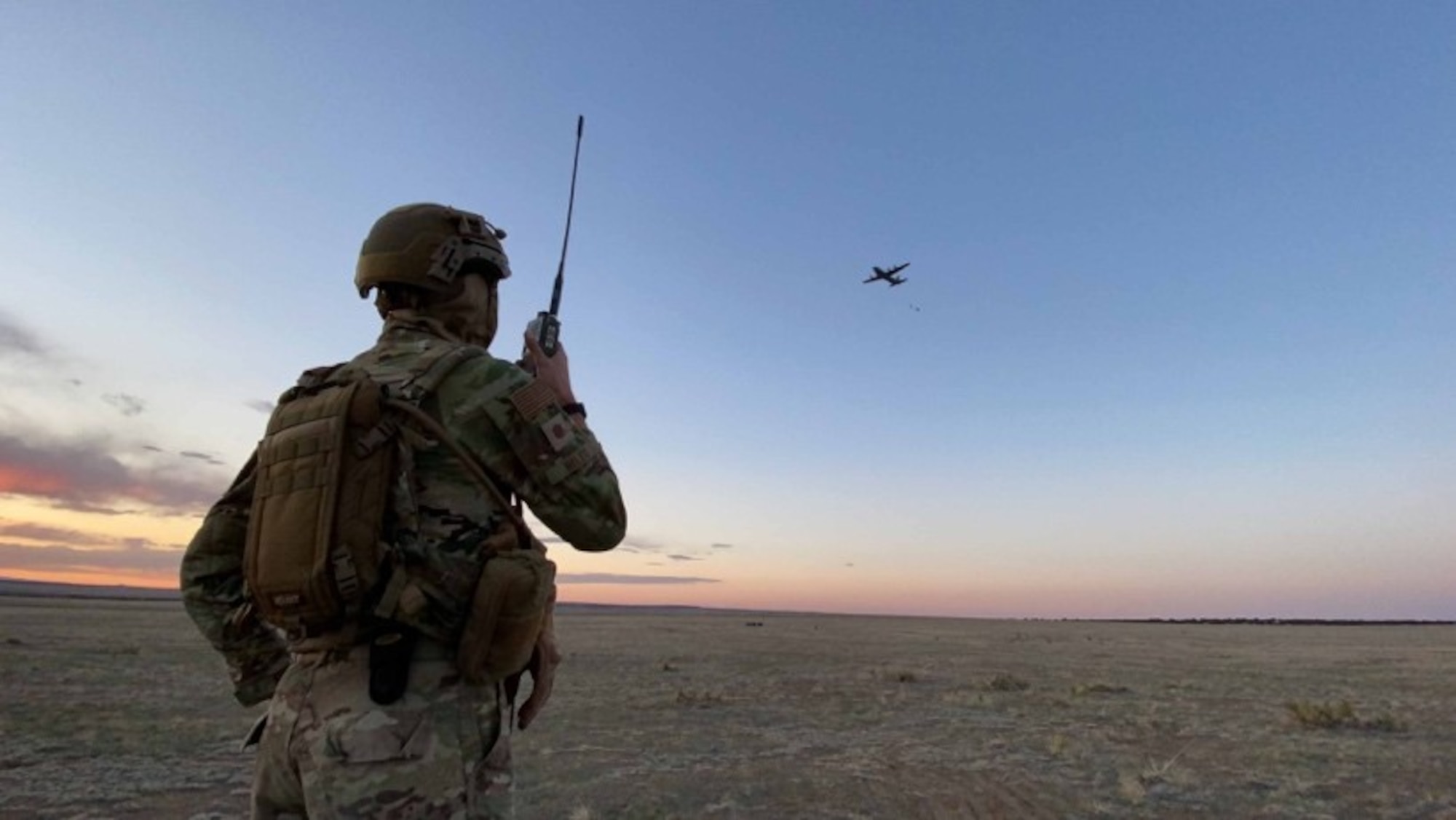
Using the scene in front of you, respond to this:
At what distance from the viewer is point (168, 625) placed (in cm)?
4628

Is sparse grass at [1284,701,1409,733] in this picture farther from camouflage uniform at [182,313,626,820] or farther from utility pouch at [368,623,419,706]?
utility pouch at [368,623,419,706]

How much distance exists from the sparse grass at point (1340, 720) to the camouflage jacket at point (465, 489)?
16921mm

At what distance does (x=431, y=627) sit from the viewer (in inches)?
91.2

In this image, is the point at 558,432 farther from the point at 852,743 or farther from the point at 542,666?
the point at 852,743

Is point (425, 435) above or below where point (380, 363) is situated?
below

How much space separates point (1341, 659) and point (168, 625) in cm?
5438

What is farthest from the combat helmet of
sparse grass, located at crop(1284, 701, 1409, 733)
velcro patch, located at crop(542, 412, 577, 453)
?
sparse grass, located at crop(1284, 701, 1409, 733)

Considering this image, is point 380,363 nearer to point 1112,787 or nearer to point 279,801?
point 279,801

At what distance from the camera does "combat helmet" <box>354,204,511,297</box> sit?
107 inches

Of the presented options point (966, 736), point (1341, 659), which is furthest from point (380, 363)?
point (1341, 659)

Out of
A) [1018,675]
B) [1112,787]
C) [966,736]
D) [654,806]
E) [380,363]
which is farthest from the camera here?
[1018,675]

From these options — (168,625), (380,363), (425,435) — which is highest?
(380,363)

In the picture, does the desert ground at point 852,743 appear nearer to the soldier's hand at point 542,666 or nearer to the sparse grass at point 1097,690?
the sparse grass at point 1097,690

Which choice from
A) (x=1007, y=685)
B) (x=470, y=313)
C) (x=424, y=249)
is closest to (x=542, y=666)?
(x=470, y=313)
